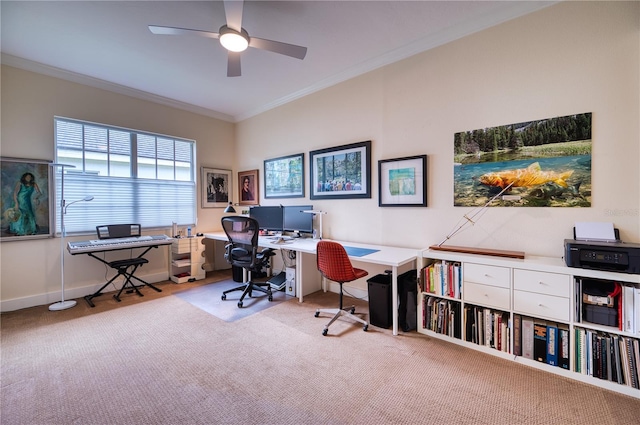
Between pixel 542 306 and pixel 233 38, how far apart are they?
321 cm

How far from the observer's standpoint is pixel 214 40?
2688mm

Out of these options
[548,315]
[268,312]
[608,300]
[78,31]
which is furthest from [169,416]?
[78,31]

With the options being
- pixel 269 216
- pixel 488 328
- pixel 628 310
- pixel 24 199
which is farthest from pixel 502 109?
pixel 24 199

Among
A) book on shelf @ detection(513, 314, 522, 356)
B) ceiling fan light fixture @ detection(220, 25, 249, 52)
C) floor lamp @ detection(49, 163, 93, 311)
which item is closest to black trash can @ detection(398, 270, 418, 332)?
book on shelf @ detection(513, 314, 522, 356)

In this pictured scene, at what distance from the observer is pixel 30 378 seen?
1889mm

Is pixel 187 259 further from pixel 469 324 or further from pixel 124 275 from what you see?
pixel 469 324

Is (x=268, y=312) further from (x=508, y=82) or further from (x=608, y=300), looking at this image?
(x=508, y=82)

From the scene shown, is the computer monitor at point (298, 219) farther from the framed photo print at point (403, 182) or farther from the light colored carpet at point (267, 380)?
the light colored carpet at point (267, 380)

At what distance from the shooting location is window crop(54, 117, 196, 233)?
3.45 meters

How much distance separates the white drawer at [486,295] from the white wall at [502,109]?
0.51 metres

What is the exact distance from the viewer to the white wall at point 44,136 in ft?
9.97

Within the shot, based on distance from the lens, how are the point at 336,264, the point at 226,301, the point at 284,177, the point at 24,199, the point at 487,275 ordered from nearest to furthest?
the point at 487,275
the point at 336,264
the point at 24,199
the point at 226,301
the point at 284,177

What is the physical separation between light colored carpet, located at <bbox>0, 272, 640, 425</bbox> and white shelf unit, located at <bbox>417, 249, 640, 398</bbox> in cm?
8

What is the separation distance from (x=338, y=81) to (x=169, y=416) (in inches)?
147
